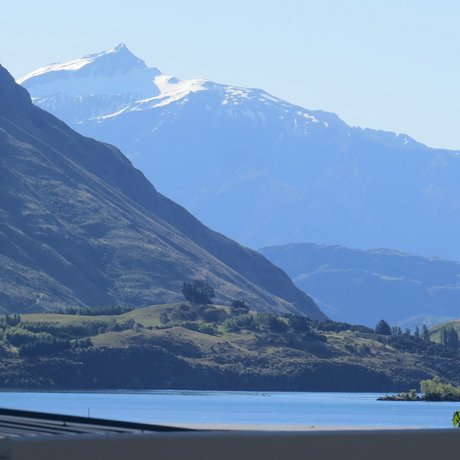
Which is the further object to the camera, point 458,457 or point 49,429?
point 49,429

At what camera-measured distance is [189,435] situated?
29750 mm

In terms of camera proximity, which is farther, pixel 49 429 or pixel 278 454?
pixel 49 429

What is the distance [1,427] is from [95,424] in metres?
2.78

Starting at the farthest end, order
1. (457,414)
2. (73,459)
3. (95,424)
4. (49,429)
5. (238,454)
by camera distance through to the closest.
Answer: (457,414)
(95,424)
(49,429)
(238,454)
(73,459)

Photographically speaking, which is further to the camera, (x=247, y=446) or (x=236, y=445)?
(x=247, y=446)

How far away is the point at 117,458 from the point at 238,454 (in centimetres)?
276

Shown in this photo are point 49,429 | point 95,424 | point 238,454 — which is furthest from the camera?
point 95,424

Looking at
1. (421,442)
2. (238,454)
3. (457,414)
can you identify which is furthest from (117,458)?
(457,414)

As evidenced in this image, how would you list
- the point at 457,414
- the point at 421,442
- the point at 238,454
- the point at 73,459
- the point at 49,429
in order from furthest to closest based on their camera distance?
1. the point at 457,414
2. the point at 49,429
3. the point at 421,442
4. the point at 238,454
5. the point at 73,459

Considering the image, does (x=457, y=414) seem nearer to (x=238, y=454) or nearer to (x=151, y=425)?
(x=151, y=425)

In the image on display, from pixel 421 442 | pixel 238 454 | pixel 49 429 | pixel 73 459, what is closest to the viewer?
pixel 73 459

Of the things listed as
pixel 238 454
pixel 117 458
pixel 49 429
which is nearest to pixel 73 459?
pixel 117 458

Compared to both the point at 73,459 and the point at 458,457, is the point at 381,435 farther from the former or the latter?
the point at 73,459

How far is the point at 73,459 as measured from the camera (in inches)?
1123
